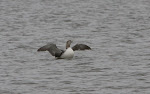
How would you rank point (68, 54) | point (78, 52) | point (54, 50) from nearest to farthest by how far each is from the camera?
point (68, 54), point (54, 50), point (78, 52)

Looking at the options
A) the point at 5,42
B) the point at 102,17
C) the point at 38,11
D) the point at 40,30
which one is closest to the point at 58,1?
the point at 38,11

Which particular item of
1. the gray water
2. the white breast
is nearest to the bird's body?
the white breast

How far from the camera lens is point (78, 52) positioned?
20609 millimetres

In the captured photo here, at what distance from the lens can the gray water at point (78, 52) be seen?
1458 centimetres

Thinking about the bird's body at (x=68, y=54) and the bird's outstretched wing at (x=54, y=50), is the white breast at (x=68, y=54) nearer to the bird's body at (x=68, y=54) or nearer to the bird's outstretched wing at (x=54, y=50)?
the bird's body at (x=68, y=54)

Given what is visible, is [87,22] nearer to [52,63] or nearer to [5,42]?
[5,42]

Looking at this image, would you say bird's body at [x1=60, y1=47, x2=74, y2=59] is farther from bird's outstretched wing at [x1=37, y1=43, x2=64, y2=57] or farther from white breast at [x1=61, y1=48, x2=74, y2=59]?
bird's outstretched wing at [x1=37, y1=43, x2=64, y2=57]

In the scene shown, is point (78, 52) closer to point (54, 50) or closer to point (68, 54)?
point (54, 50)

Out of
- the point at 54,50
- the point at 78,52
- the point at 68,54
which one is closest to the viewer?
the point at 68,54

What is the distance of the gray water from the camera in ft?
47.8

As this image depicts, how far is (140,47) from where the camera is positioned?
2117 centimetres

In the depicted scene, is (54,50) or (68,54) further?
(54,50)

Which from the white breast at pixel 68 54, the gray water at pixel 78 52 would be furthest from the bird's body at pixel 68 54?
the gray water at pixel 78 52

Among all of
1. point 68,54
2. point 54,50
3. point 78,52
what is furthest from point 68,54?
point 78,52
